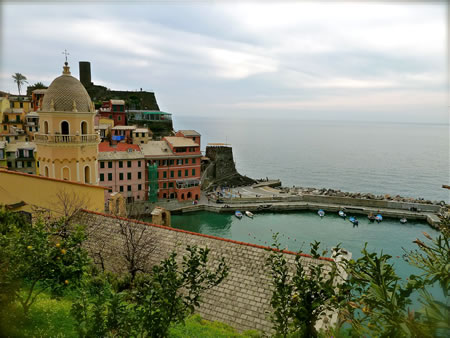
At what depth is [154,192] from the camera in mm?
39406

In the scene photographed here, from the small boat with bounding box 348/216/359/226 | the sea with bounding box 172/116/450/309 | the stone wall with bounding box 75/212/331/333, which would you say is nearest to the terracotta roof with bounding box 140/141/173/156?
the sea with bounding box 172/116/450/309

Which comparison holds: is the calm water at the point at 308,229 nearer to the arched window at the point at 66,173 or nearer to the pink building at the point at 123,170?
the pink building at the point at 123,170

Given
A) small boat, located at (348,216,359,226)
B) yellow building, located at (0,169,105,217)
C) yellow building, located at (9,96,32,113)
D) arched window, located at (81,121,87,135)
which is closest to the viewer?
yellow building, located at (0,169,105,217)

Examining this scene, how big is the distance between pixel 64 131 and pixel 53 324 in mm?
11540

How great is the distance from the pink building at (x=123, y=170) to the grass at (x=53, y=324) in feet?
96.5

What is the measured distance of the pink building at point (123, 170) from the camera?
3684cm

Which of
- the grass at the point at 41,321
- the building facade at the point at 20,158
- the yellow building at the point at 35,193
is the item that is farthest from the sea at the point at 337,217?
the building facade at the point at 20,158

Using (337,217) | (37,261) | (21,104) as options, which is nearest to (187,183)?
(337,217)

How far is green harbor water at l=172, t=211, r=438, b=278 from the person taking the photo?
1271 inches

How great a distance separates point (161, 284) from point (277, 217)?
3570 cm

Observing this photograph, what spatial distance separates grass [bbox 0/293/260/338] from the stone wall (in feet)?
1.46

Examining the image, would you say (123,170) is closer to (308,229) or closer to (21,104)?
(308,229)

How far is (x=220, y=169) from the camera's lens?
50.6 meters

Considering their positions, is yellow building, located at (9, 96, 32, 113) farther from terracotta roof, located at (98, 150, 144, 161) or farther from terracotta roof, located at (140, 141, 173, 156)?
terracotta roof, located at (140, 141, 173, 156)
